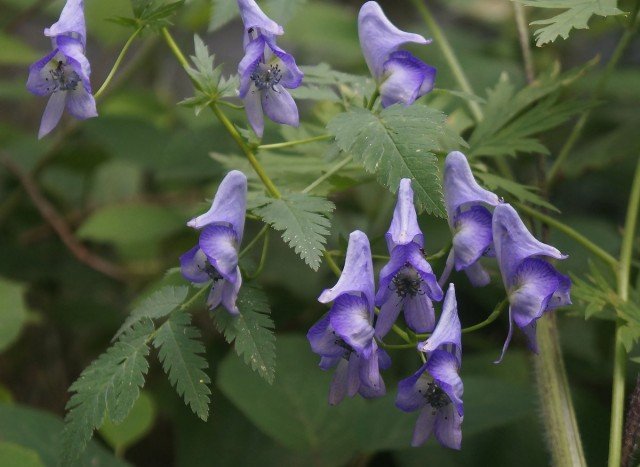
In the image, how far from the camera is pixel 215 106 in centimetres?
90

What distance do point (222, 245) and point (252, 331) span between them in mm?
98

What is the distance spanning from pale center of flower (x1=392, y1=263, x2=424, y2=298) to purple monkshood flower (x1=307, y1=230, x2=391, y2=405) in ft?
0.08

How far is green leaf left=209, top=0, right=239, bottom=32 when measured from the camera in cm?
107

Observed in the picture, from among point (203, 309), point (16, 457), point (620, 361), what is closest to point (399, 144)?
point (620, 361)

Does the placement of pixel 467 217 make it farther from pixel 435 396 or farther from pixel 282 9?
pixel 282 9

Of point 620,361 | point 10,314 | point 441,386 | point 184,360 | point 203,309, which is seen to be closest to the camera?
point 441,386

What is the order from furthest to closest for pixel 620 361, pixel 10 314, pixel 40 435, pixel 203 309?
1. pixel 203 309
2. pixel 10 314
3. pixel 40 435
4. pixel 620 361

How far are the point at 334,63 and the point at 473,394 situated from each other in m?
1.65

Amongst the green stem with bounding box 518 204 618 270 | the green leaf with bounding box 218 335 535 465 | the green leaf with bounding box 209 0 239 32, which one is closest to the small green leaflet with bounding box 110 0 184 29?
the green leaf with bounding box 209 0 239 32

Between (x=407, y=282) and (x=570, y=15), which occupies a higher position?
(x=570, y=15)

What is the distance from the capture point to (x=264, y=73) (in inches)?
34.0

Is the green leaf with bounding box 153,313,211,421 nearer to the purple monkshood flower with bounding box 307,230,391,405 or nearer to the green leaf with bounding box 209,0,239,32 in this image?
the purple monkshood flower with bounding box 307,230,391,405

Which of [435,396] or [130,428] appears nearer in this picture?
[435,396]

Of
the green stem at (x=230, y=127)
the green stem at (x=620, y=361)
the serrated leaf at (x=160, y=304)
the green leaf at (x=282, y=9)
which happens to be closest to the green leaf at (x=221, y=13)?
the green leaf at (x=282, y=9)
